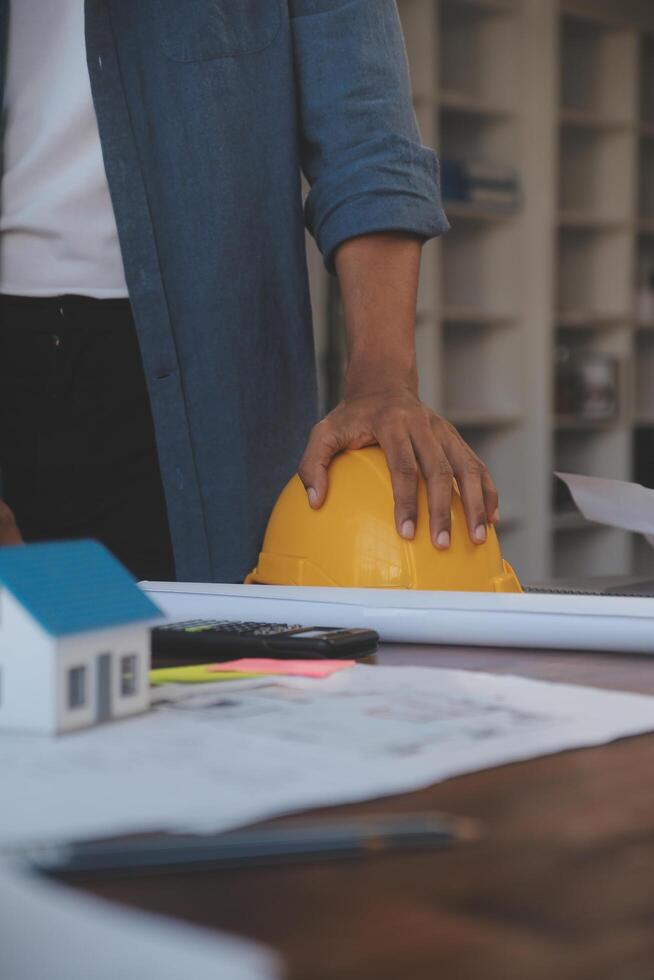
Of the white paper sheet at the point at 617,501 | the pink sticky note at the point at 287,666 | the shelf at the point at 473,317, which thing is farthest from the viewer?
the shelf at the point at 473,317

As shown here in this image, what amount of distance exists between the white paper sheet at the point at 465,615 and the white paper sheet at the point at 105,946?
425 mm

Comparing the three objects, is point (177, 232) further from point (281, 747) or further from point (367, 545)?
point (281, 747)

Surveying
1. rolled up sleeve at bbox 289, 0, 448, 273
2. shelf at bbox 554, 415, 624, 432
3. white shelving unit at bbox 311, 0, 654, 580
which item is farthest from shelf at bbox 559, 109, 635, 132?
rolled up sleeve at bbox 289, 0, 448, 273

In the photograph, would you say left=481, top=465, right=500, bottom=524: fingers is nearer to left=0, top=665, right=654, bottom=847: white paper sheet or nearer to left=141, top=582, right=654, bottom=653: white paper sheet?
left=141, top=582, right=654, bottom=653: white paper sheet

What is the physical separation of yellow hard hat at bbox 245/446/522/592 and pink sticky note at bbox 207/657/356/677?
0.26 metres

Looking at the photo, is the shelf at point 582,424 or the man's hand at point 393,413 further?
the shelf at point 582,424

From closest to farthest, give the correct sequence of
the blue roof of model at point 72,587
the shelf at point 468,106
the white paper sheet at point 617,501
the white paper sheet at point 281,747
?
the white paper sheet at point 281,747 → the blue roof of model at point 72,587 → the white paper sheet at point 617,501 → the shelf at point 468,106

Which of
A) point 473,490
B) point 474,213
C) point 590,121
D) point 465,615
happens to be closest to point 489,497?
point 473,490

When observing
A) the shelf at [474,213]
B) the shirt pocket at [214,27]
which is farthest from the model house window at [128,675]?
the shelf at [474,213]

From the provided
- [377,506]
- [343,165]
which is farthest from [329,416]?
[343,165]

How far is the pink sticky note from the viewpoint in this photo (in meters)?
0.63

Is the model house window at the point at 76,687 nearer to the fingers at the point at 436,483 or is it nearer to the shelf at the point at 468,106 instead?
the fingers at the point at 436,483

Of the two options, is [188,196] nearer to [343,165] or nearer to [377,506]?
[343,165]

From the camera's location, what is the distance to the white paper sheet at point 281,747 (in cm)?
39
